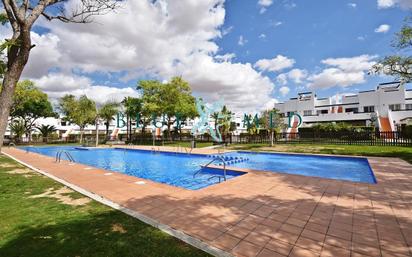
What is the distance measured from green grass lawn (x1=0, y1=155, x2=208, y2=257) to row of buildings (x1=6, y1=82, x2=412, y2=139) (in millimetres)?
29145

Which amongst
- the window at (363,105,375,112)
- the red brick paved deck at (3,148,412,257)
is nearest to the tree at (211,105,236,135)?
the red brick paved deck at (3,148,412,257)

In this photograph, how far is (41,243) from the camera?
350 cm

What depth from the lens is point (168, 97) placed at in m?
32.8

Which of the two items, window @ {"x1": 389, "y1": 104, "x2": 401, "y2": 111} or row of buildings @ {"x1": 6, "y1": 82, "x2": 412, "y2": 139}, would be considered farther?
window @ {"x1": 389, "y1": 104, "x2": 401, "y2": 111}

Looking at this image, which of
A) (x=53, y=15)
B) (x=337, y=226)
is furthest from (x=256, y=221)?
(x=53, y=15)

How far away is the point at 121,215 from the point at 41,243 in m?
1.49

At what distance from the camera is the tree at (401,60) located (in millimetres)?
13602

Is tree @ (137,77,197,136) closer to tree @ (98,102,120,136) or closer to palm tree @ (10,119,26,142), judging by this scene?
tree @ (98,102,120,136)

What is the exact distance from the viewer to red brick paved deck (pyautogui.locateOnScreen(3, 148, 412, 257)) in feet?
11.5

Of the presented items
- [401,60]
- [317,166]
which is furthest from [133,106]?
[401,60]

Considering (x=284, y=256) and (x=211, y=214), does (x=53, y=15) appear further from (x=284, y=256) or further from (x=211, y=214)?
(x=284, y=256)

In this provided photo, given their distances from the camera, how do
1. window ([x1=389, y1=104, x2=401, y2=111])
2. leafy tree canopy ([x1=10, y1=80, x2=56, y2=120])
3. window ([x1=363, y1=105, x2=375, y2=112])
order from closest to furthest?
1. leafy tree canopy ([x1=10, y1=80, x2=56, y2=120])
2. window ([x1=389, y1=104, x2=401, y2=111])
3. window ([x1=363, y1=105, x2=375, y2=112])

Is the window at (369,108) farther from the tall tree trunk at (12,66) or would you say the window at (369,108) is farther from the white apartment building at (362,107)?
the tall tree trunk at (12,66)

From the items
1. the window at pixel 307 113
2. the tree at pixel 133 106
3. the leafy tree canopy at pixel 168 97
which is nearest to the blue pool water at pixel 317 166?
the leafy tree canopy at pixel 168 97
